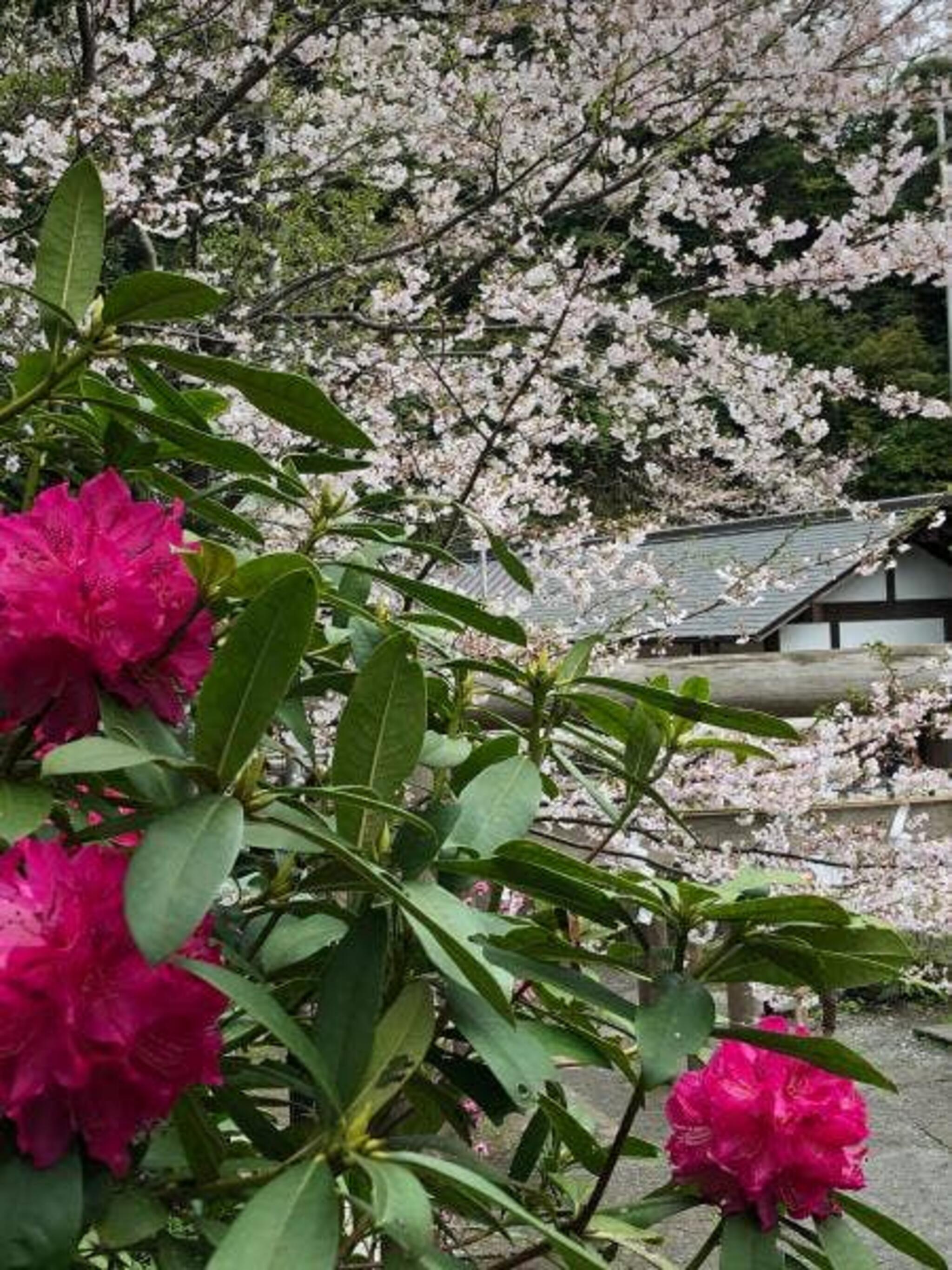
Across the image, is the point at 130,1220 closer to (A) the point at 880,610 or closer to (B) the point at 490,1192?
(B) the point at 490,1192

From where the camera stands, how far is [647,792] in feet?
2.88

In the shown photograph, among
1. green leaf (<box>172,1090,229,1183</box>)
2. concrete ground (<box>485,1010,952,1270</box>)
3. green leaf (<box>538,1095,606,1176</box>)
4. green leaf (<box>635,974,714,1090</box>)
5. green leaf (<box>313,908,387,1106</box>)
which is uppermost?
green leaf (<box>313,908,387,1106</box>)

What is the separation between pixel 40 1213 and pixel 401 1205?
0.13 meters

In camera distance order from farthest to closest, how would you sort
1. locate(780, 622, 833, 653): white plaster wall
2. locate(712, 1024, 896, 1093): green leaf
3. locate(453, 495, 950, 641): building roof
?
locate(780, 622, 833, 653): white plaster wall
locate(453, 495, 950, 641): building roof
locate(712, 1024, 896, 1093): green leaf

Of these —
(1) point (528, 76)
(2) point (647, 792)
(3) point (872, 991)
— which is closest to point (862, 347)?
(3) point (872, 991)

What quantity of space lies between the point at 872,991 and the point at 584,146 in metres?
4.12

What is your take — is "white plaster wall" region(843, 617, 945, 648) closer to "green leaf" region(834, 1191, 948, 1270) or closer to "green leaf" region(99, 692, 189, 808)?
"green leaf" region(834, 1191, 948, 1270)

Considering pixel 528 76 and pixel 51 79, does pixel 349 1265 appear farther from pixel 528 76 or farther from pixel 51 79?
pixel 51 79

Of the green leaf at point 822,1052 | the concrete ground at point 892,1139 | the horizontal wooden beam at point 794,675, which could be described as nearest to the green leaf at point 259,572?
the green leaf at point 822,1052

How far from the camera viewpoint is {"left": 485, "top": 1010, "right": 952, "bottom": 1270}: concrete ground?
9.73 ft

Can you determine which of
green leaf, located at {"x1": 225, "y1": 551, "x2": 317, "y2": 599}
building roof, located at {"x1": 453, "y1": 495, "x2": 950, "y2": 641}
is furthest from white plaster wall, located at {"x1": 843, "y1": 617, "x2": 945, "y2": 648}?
green leaf, located at {"x1": 225, "y1": 551, "x2": 317, "y2": 599}

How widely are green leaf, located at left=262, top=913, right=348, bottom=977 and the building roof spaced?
1.41 ft

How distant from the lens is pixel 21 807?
0.57 meters

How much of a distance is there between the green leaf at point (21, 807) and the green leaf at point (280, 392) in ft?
0.70
